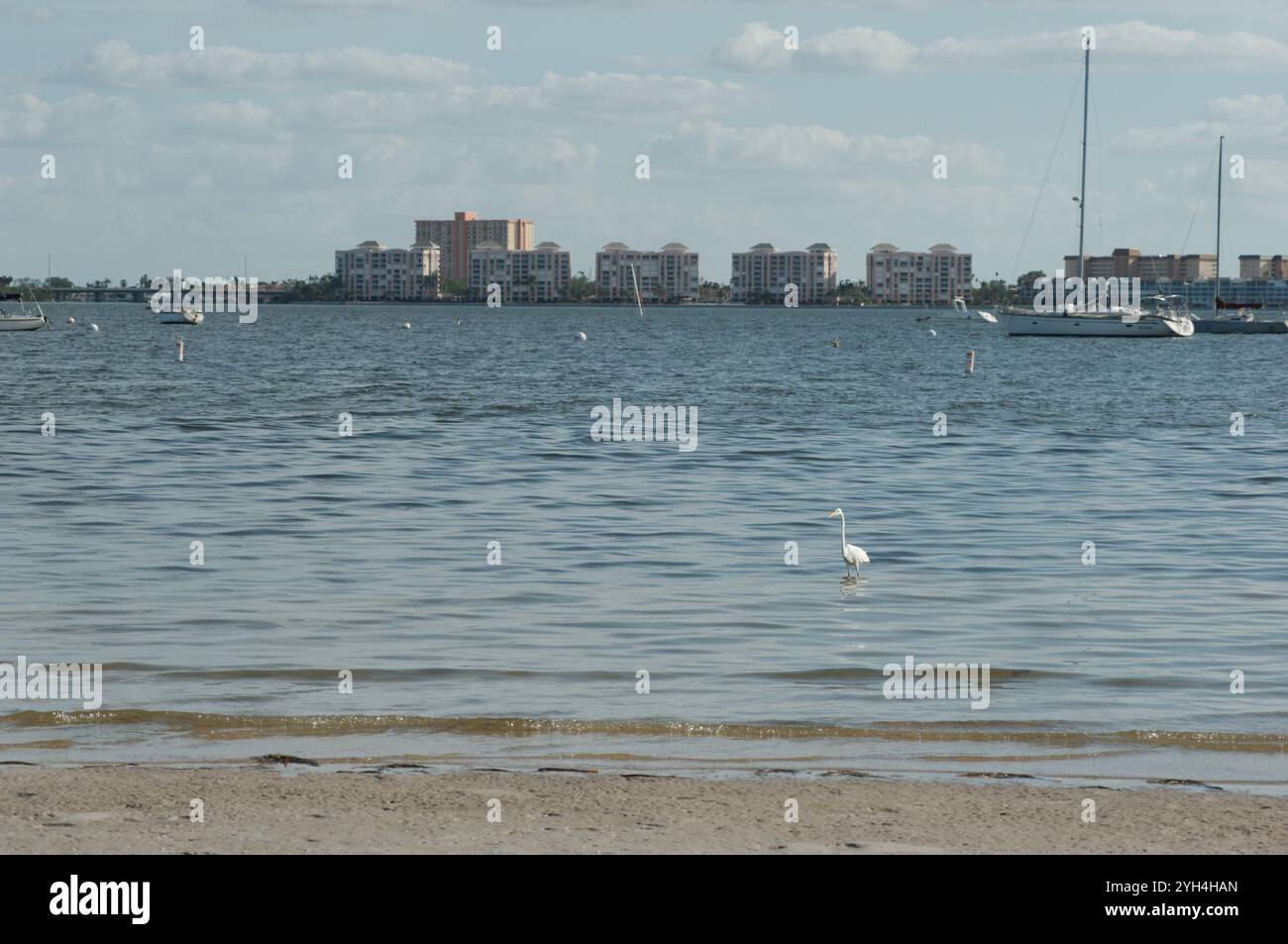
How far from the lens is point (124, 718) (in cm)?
1291

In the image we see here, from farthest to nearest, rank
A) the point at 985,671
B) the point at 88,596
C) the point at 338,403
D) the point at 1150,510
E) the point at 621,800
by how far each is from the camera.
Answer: the point at 338,403, the point at 1150,510, the point at 88,596, the point at 985,671, the point at 621,800

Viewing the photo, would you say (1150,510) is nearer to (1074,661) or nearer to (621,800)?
(1074,661)

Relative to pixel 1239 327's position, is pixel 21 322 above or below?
below

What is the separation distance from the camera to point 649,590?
19609 mm

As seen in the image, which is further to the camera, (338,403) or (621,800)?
(338,403)

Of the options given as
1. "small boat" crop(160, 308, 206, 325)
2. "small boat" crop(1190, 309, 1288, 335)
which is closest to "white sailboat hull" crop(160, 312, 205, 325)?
"small boat" crop(160, 308, 206, 325)

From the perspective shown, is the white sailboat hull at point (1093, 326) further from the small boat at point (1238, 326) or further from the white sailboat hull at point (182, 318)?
the white sailboat hull at point (182, 318)

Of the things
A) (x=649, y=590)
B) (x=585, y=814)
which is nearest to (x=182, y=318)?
(x=649, y=590)

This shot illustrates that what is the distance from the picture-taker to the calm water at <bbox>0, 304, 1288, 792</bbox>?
1268 cm

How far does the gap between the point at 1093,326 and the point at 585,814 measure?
10783 cm

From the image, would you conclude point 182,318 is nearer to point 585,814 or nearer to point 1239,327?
point 1239,327

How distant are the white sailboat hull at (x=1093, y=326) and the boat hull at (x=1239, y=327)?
80.1ft
